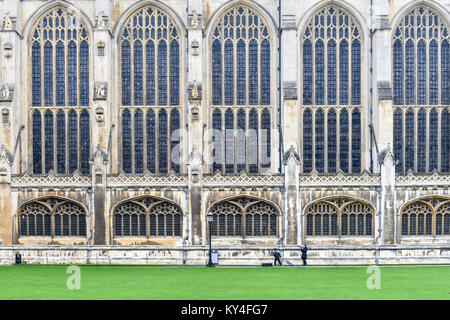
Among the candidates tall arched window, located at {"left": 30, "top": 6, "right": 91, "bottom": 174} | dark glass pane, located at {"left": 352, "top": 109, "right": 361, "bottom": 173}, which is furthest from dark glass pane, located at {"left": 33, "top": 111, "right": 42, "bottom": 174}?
dark glass pane, located at {"left": 352, "top": 109, "right": 361, "bottom": 173}

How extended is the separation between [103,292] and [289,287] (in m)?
6.62

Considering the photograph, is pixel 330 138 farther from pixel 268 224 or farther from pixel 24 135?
pixel 24 135

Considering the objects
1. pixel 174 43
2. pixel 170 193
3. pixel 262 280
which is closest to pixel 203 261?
pixel 170 193

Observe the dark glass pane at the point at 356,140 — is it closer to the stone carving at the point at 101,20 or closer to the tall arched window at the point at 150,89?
the tall arched window at the point at 150,89

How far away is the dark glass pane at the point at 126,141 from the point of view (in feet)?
140

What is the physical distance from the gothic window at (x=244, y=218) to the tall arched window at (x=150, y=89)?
5.17 m

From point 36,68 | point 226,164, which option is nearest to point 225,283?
point 226,164

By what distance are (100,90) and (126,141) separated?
3.97m

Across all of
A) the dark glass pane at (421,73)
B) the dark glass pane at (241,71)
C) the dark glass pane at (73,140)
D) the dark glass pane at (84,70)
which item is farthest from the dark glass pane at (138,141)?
the dark glass pane at (421,73)

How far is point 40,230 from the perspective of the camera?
39500 millimetres

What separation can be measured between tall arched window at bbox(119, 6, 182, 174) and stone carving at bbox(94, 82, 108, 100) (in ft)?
7.29

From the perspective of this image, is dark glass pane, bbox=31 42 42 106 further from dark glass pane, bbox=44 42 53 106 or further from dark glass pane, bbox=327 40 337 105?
dark glass pane, bbox=327 40 337 105

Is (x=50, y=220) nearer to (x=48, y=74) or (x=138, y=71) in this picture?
(x=48, y=74)

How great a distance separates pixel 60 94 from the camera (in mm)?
42812
